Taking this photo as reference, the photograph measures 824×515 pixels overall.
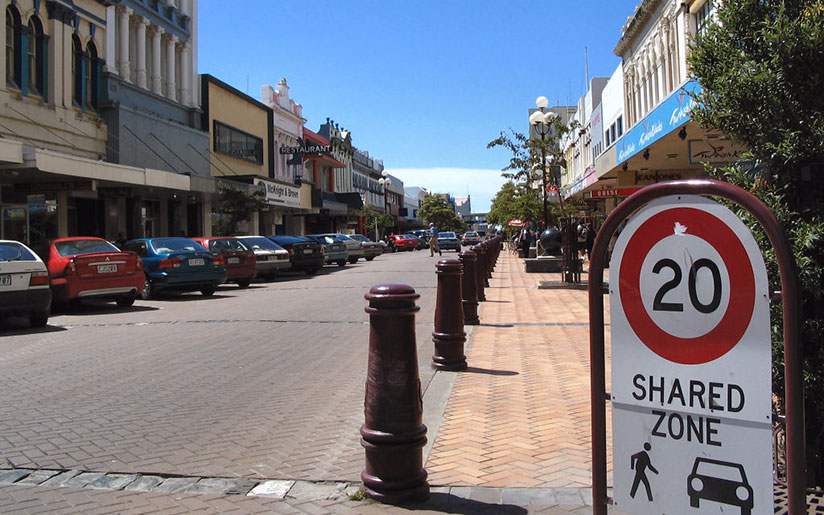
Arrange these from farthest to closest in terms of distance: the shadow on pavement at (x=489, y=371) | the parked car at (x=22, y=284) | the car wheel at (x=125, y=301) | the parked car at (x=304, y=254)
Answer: the parked car at (x=304, y=254) < the car wheel at (x=125, y=301) < the parked car at (x=22, y=284) < the shadow on pavement at (x=489, y=371)

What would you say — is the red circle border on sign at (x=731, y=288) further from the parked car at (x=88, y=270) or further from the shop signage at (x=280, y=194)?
the shop signage at (x=280, y=194)

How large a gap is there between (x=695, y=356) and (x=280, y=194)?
3737cm

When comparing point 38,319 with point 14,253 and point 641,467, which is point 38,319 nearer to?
point 14,253

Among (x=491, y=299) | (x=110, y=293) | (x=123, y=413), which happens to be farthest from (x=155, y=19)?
(x=123, y=413)

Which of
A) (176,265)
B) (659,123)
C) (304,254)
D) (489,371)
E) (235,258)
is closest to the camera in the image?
(489,371)

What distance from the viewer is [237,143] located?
3947 cm

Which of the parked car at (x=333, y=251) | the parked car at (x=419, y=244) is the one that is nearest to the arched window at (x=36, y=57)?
the parked car at (x=333, y=251)

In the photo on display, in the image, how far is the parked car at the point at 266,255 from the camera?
22125 mm

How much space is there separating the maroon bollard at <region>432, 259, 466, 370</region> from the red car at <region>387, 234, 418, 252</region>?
145 feet

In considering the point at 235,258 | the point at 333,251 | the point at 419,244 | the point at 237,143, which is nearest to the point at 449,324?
the point at 235,258

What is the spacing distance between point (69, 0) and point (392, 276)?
601 inches

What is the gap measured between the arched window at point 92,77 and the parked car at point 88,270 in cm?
1452

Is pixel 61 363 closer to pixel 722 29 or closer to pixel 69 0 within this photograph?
pixel 722 29

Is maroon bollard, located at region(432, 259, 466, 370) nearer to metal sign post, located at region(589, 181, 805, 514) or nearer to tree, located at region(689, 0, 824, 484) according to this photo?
tree, located at region(689, 0, 824, 484)
